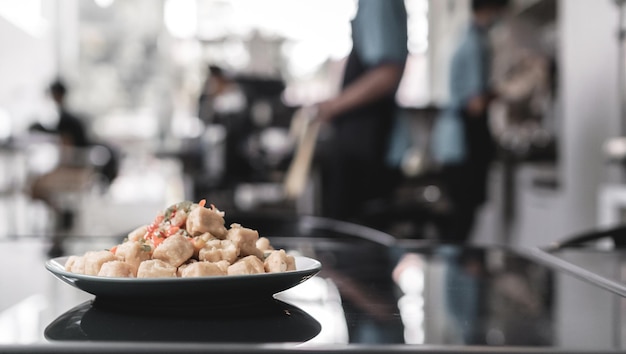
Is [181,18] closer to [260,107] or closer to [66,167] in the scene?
[66,167]

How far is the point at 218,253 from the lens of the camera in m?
0.54

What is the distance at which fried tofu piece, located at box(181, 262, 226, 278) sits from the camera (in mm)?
501

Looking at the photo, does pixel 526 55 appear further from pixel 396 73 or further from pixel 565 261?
pixel 565 261

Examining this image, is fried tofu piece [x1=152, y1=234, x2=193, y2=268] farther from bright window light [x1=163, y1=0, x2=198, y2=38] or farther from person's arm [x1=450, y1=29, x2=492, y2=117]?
bright window light [x1=163, y1=0, x2=198, y2=38]

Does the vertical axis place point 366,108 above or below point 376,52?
below

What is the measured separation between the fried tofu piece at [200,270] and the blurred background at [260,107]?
1327 millimetres

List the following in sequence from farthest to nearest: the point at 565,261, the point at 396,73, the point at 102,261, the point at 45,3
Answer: the point at 45,3, the point at 396,73, the point at 565,261, the point at 102,261

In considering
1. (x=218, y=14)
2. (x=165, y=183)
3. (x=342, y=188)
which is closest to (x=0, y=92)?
(x=165, y=183)

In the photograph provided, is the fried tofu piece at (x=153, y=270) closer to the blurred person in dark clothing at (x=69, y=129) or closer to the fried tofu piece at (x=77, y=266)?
the fried tofu piece at (x=77, y=266)

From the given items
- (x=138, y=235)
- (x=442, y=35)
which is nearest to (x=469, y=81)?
(x=138, y=235)

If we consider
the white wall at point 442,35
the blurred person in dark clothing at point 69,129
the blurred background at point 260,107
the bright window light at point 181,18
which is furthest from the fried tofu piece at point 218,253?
the bright window light at point 181,18

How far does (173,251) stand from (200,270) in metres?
0.03

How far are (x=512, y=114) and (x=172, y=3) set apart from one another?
470 centimetres

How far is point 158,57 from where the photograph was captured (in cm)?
755
